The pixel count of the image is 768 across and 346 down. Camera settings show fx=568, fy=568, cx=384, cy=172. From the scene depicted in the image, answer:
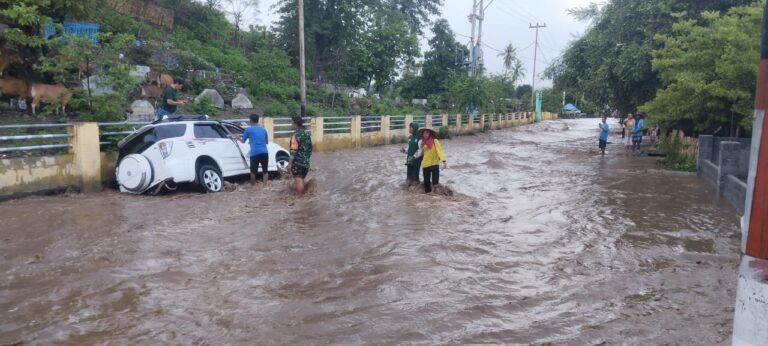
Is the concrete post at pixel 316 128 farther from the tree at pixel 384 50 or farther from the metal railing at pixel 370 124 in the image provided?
the tree at pixel 384 50

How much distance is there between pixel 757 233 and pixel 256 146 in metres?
9.64

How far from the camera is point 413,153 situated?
36.9ft

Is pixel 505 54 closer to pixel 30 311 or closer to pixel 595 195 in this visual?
pixel 595 195

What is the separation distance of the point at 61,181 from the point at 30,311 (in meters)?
6.15

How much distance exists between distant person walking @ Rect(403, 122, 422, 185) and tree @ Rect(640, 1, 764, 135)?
687 cm

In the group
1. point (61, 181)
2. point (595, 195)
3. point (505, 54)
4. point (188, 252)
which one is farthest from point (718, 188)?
point (505, 54)

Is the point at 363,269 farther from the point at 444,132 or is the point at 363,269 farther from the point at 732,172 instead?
the point at 444,132

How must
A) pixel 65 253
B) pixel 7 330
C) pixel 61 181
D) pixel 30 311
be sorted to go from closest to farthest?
pixel 7 330 → pixel 30 311 → pixel 65 253 → pixel 61 181

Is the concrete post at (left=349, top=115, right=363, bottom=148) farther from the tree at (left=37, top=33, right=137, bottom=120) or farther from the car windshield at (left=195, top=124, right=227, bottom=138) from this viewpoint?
the car windshield at (left=195, top=124, right=227, bottom=138)

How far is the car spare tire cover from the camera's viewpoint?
965cm

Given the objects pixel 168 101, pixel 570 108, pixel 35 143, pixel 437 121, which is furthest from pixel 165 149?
pixel 570 108

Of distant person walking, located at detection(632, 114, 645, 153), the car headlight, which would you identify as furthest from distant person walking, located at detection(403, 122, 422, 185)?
distant person walking, located at detection(632, 114, 645, 153)

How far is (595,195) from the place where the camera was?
11.8m

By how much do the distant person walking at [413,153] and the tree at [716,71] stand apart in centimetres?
687
